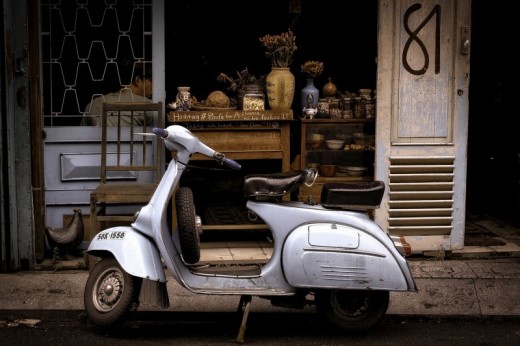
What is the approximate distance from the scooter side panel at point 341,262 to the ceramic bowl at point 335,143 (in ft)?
8.55

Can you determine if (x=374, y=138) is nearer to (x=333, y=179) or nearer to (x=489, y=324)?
(x=333, y=179)

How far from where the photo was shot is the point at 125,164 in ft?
27.0

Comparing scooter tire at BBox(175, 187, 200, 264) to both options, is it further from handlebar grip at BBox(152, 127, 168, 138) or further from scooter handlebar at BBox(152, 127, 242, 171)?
handlebar grip at BBox(152, 127, 168, 138)

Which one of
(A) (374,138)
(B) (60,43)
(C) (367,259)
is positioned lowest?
(C) (367,259)

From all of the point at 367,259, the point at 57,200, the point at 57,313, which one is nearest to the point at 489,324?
the point at 367,259

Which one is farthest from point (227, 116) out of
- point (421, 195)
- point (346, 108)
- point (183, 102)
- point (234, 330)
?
point (234, 330)

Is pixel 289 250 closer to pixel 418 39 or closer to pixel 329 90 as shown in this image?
pixel 418 39

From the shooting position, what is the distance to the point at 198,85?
10.7 meters

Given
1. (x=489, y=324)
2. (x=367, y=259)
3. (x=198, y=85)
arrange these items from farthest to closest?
1. (x=198, y=85)
2. (x=489, y=324)
3. (x=367, y=259)

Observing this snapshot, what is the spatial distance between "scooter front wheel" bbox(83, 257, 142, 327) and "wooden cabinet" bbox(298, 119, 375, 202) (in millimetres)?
2764

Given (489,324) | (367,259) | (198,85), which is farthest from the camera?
(198,85)

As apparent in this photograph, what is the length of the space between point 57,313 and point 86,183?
5.22 feet

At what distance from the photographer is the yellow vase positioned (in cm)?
833

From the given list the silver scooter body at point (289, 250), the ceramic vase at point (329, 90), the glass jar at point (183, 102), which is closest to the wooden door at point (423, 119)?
the ceramic vase at point (329, 90)
